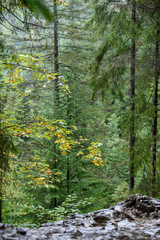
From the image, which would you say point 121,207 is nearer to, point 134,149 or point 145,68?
point 134,149

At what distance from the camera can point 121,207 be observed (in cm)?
338

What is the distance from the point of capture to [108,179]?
10914 mm

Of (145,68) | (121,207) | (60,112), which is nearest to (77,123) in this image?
(60,112)

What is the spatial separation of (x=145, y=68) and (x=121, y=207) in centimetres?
508

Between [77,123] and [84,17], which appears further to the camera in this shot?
[84,17]

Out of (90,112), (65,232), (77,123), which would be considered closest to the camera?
(65,232)

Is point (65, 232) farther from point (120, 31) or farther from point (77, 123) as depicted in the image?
point (120, 31)

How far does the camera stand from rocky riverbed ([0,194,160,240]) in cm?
214

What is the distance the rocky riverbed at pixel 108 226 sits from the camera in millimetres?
2142

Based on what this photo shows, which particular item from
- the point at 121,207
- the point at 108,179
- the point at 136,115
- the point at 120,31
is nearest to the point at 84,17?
the point at 120,31

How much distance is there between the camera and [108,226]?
266cm

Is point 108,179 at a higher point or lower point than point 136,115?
lower

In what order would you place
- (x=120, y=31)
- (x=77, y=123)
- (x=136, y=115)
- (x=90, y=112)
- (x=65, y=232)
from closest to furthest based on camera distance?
(x=65, y=232) < (x=136, y=115) < (x=120, y=31) < (x=77, y=123) < (x=90, y=112)

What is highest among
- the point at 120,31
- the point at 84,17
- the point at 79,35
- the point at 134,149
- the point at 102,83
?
the point at 84,17
